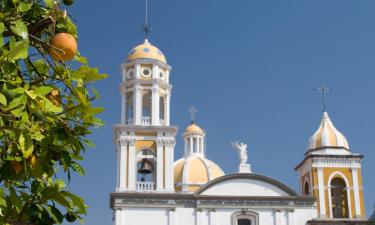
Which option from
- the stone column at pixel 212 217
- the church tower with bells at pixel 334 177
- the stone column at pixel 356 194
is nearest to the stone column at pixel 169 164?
the stone column at pixel 212 217

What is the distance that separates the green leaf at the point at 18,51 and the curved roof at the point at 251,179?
23.6 meters

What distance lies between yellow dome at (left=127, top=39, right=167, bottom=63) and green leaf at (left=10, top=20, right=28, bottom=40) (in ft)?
78.5

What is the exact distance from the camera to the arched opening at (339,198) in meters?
27.5

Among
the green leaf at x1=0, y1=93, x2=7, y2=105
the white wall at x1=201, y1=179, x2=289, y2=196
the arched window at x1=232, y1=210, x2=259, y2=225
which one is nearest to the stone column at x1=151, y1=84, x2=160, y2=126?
the white wall at x1=201, y1=179, x2=289, y2=196

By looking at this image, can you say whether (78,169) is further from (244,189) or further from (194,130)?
(194,130)

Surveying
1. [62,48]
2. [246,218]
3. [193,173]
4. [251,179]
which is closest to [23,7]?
[62,48]

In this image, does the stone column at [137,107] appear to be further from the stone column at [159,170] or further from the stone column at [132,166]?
the stone column at [159,170]

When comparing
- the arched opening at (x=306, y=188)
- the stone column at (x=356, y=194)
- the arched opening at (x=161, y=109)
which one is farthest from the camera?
the arched opening at (x=306, y=188)

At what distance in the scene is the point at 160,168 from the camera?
25875 millimetres

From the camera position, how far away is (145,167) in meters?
26.3

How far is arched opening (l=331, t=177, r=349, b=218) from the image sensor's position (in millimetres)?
27531

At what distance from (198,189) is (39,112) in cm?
2388

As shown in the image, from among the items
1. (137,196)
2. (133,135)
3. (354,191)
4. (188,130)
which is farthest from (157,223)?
(188,130)

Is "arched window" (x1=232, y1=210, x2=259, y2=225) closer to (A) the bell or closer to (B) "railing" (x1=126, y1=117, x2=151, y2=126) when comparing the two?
(A) the bell
